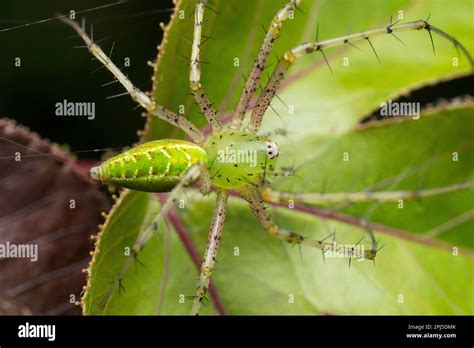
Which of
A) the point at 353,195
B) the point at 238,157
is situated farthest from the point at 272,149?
the point at 353,195

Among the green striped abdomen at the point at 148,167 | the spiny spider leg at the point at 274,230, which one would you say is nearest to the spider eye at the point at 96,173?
the green striped abdomen at the point at 148,167

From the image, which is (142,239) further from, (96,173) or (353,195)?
(353,195)

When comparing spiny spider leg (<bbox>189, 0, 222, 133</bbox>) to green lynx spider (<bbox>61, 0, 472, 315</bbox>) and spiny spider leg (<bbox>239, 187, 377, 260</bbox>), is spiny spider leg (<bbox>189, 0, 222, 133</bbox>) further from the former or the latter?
spiny spider leg (<bbox>239, 187, 377, 260</bbox>)

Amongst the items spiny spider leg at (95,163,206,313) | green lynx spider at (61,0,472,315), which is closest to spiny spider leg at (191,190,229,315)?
green lynx spider at (61,0,472,315)

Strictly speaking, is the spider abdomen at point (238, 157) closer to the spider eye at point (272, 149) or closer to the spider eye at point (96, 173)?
the spider eye at point (272, 149)

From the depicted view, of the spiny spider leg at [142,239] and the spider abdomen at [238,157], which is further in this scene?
the spider abdomen at [238,157]
